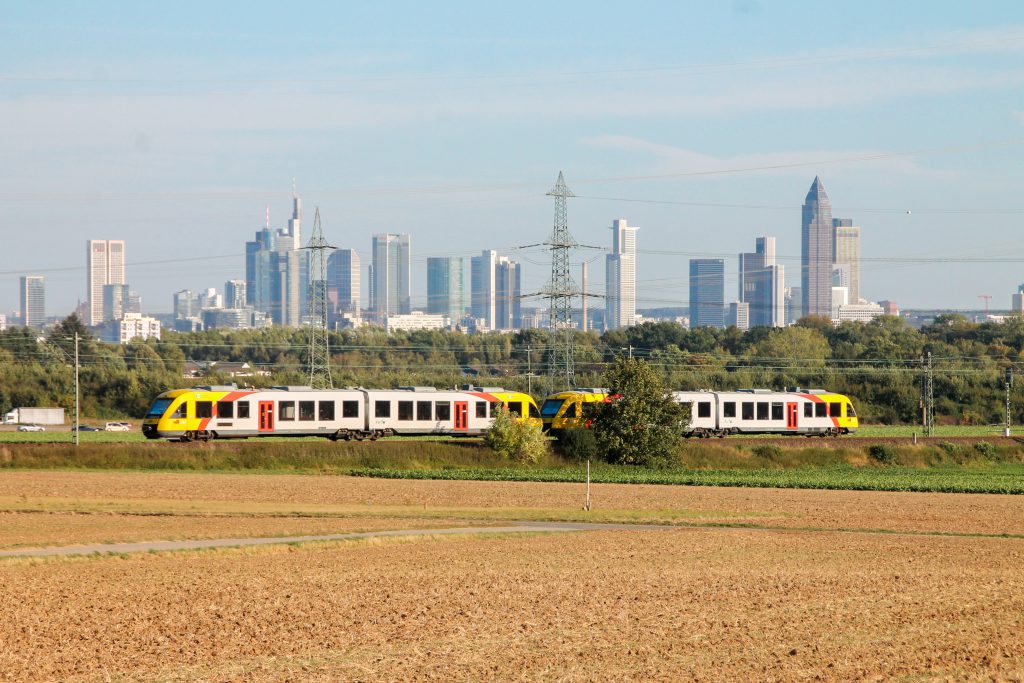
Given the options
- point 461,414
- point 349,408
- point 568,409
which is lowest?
point 461,414

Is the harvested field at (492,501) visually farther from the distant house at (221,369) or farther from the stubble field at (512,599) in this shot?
the distant house at (221,369)

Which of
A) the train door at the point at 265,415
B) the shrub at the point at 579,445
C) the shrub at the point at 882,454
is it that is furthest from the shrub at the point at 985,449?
the train door at the point at 265,415

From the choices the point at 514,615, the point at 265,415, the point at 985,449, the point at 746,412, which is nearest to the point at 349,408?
the point at 265,415

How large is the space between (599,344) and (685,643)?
153866 mm

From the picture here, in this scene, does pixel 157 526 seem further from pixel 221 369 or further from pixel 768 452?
pixel 221 369

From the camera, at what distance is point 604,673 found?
20.3 m

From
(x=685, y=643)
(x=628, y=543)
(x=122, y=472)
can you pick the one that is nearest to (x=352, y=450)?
(x=122, y=472)

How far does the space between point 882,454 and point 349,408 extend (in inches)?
1247

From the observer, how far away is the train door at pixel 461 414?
74375 mm

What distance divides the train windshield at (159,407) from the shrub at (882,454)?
132 ft

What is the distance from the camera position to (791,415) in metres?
84.6

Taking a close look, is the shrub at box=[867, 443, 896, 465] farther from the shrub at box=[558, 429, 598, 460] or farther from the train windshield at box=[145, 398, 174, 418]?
the train windshield at box=[145, 398, 174, 418]

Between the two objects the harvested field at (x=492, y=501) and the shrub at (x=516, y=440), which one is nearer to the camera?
the harvested field at (x=492, y=501)

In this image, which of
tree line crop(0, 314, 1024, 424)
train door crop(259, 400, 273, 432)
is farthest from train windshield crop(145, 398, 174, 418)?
tree line crop(0, 314, 1024, 424)
